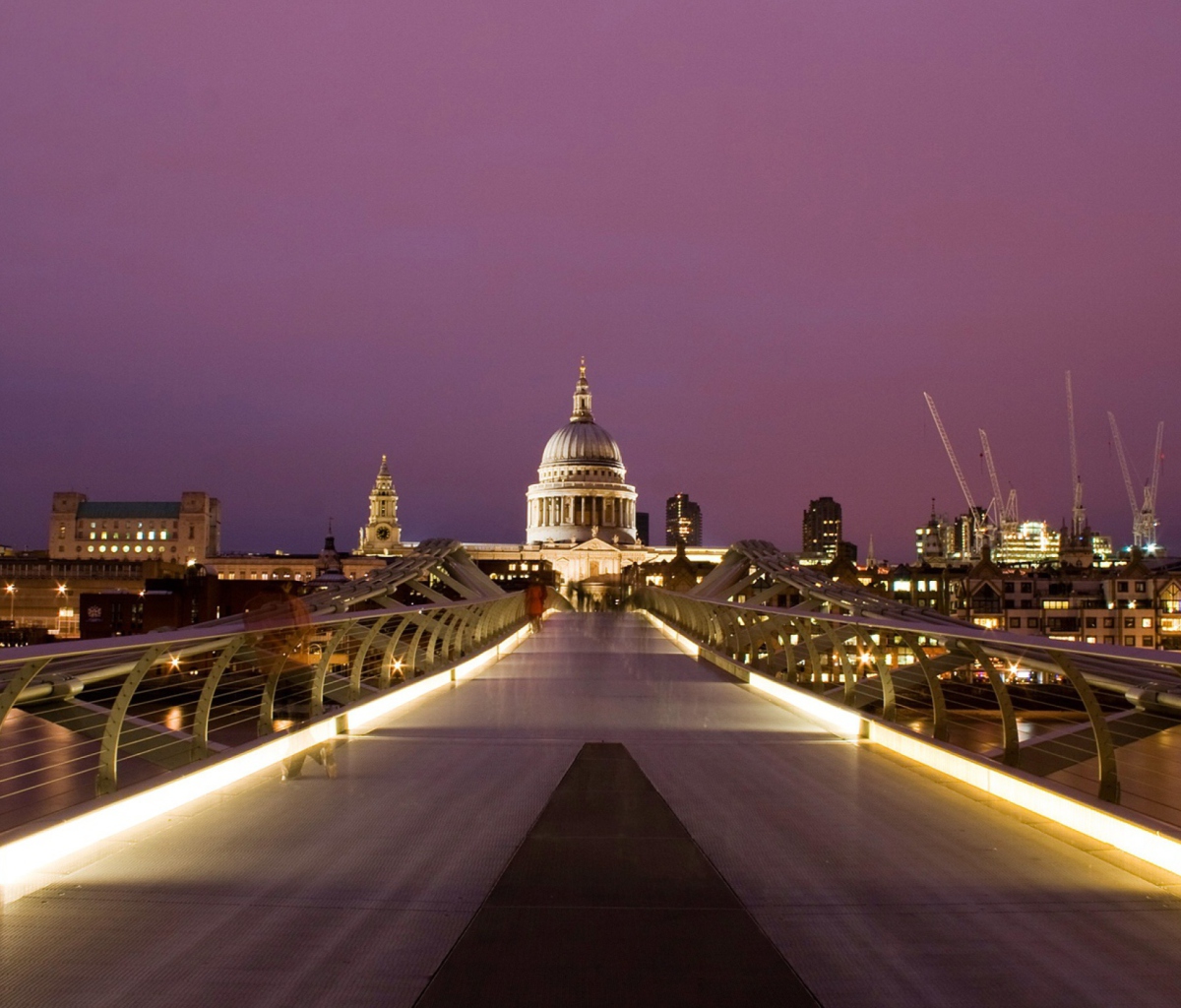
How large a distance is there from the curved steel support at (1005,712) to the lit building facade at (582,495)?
165349 mm

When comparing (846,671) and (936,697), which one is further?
(846,671)

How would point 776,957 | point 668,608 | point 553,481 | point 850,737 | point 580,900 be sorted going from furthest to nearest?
point 553,481 → point 668,608 → point 850,737 → point 580,900 → point 776,957

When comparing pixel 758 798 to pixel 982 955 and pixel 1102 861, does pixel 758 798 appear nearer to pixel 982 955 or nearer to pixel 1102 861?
pixel 1102 861

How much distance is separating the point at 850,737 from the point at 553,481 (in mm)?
173630

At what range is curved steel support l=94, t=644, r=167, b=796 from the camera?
6.45 meters

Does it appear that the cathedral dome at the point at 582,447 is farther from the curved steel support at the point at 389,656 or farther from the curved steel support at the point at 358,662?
the curved steel support at the point at 358,662

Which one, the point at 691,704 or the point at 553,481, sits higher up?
the point at 553,481

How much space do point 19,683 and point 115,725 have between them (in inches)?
45.0

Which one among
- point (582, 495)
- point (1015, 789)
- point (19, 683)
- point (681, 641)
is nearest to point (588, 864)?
point (19, 683)

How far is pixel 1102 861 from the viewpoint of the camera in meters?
6.04

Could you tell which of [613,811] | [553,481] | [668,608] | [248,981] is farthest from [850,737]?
[553,481]

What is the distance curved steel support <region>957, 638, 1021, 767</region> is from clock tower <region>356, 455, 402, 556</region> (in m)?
172

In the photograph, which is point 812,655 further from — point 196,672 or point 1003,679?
point 196,672

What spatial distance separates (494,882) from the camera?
18.3ft
